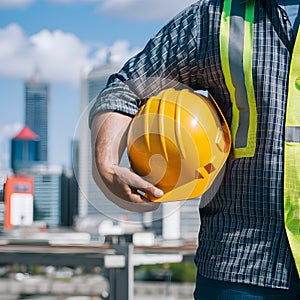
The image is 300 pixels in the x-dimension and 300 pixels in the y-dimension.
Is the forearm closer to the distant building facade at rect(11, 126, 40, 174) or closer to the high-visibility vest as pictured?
the high-visibility vest

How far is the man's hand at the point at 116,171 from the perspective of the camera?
1207 mm

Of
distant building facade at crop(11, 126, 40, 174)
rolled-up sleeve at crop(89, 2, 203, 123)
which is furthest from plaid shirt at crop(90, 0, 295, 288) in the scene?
distant building facade at crop(11, 126, 40, 174)

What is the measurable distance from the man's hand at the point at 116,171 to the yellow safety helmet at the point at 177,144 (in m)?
0.02

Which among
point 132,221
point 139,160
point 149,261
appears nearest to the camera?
point 139,160

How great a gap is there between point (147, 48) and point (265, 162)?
268 millimetres

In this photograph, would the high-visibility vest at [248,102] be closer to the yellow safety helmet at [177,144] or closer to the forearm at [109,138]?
the yellow safety helmet at [177,144]

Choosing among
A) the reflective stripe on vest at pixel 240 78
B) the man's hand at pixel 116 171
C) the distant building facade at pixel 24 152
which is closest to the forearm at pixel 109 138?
the man's hand at pixel 116 171

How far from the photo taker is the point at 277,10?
1271mm

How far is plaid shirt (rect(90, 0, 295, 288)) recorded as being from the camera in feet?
4.07

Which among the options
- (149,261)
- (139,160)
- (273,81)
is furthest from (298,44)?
(149,261)

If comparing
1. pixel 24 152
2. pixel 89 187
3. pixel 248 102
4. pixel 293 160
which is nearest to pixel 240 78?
pixel 248 102

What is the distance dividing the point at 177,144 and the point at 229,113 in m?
0.12

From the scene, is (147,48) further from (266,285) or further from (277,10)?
(266,285)

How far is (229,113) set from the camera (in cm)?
128
